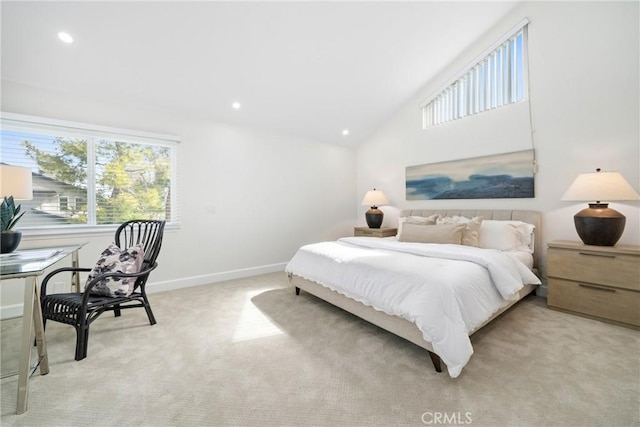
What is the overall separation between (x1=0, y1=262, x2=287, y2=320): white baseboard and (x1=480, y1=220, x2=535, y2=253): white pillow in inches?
116

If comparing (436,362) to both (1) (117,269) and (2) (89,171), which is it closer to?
(1) (117,269)

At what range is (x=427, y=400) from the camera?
1465mm

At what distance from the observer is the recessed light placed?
2248 millimetres

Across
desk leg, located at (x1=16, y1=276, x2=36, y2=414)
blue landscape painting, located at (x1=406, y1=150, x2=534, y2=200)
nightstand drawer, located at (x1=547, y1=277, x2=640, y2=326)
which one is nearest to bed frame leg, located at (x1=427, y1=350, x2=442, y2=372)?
nightstand drawer, located at (x1=547, y1=277, x2=640, y2=326)

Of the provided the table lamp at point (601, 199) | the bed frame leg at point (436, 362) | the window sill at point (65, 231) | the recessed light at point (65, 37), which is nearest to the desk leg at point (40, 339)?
the window sill at point (65, 231)

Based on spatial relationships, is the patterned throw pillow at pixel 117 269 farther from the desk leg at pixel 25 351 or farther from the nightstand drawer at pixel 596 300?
the nightstand drawer at pixel 596 300

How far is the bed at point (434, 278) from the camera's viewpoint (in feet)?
5.42

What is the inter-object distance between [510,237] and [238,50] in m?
3.51

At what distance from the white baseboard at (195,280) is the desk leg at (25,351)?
173 cm

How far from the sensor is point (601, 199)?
7.84ft

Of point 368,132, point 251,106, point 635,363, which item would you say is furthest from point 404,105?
point 635,363

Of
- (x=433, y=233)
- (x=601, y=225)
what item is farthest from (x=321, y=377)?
(x=601, y=225)

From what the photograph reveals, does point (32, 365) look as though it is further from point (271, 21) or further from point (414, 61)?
point (414, 61)

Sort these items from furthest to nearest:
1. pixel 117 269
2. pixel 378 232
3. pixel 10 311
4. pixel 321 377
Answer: pixel 378 232 → pixel 10 311 → pixel 117 269 → pixel 321 377
